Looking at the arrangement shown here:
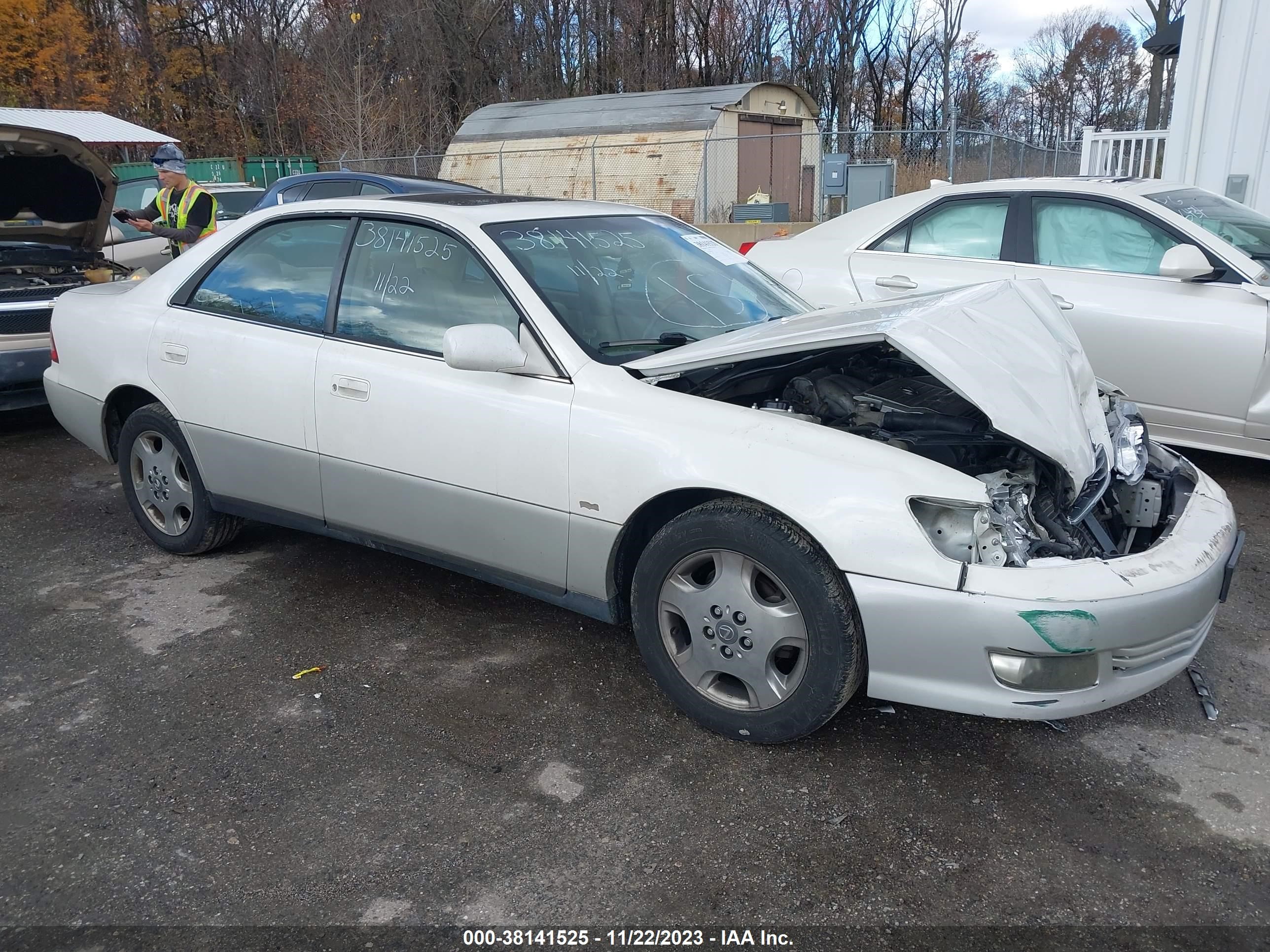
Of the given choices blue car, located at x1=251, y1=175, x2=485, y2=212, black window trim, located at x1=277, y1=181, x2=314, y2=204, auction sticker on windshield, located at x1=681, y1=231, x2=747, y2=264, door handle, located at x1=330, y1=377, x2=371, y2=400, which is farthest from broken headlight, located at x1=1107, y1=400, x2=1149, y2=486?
black window trim, located at x1=277, y1=181, x2=314, y2=204

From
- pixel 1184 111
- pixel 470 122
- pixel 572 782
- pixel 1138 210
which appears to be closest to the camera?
pixel 572 782

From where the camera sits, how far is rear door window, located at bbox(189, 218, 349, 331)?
3.83 meters

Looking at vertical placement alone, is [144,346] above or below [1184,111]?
below

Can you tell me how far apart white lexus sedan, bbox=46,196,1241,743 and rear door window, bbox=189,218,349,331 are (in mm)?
12

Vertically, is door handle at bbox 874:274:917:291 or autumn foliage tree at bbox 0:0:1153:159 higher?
autumn foliage tree at bbox 0:0:1153:159

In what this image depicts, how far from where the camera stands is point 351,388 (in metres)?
3.61

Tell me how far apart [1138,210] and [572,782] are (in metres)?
4.42

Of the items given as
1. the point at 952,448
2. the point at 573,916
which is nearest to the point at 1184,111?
the point at 952,448

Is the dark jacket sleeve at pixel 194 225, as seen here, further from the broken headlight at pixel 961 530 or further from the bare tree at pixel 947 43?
the bare tree at pixel 947 43

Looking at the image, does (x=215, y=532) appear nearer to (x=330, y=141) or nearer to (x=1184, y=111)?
(x=1184, y=111)

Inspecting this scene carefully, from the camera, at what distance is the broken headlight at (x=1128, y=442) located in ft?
10.7

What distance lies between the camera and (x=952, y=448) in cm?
305

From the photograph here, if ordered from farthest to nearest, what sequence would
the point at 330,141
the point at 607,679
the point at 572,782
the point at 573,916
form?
the point at 330,141, the point at 607,679, the point at 572,782, the point at 573,916

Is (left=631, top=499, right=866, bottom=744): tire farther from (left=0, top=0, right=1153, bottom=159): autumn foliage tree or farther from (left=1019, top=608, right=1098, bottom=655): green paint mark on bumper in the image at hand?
(left=0, top=0, right=1153, bottom=159): autumn foliage tree
